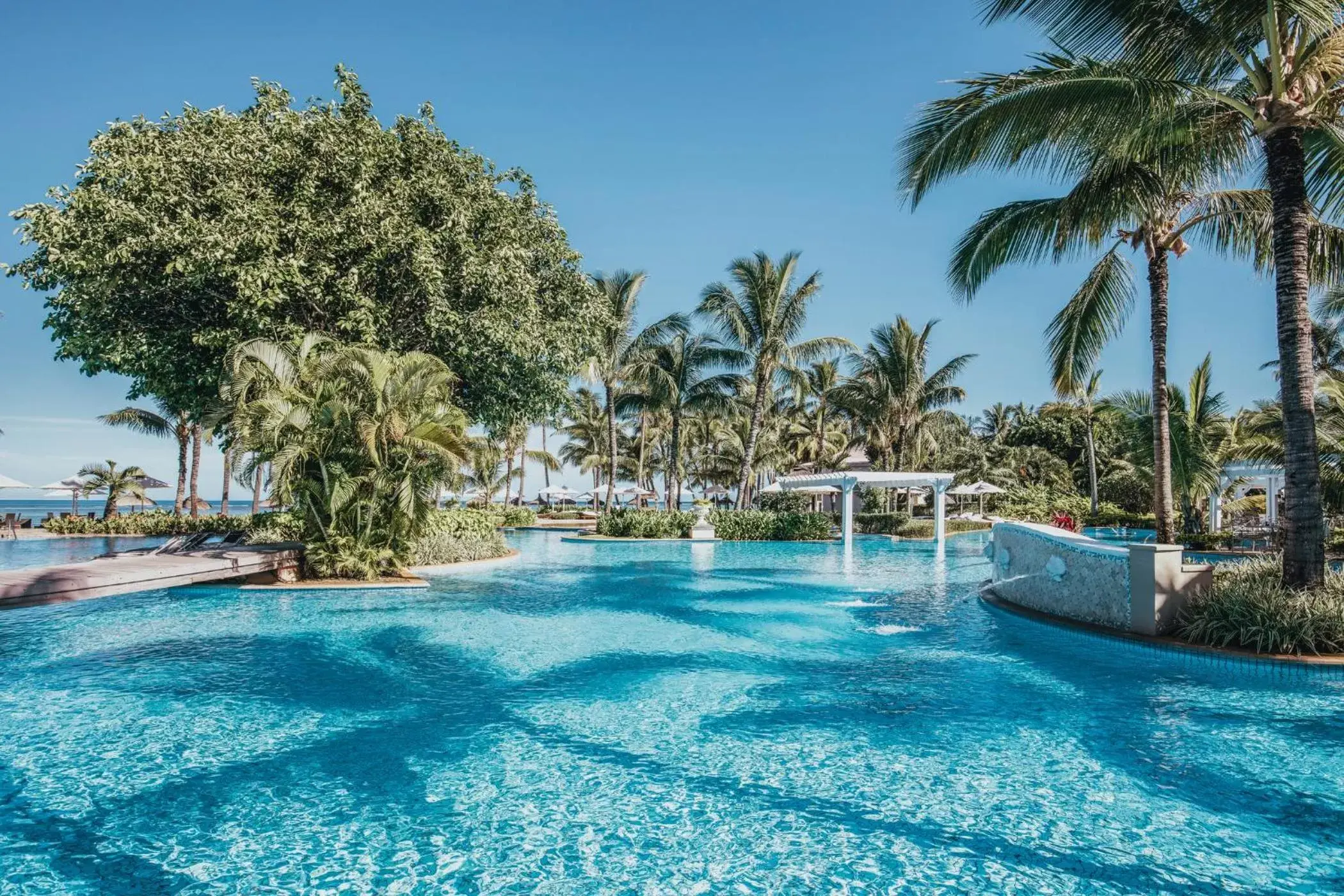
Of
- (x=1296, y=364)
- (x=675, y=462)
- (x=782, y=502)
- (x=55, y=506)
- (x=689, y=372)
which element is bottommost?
(x=55, y=506)

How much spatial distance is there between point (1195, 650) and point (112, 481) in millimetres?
38710

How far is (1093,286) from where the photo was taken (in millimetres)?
11633

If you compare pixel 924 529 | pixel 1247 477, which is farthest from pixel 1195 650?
pixel 1247 477

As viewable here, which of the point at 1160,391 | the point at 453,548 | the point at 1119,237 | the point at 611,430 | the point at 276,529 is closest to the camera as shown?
the point at 1160,391

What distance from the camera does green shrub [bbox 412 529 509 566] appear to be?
15578 millimetres

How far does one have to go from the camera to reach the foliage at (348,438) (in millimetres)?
11727

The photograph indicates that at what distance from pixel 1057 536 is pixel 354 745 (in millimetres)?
9163

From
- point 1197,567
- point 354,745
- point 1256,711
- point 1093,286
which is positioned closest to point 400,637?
point 354,745

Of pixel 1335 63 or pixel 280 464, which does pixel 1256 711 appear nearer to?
pixel 1335 63

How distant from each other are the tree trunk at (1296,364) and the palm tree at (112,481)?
3894 cm

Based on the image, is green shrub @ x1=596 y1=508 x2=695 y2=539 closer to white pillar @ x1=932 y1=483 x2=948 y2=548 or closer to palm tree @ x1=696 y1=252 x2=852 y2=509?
palm tree @ x1=696 y1=252 x2=852 y2=509

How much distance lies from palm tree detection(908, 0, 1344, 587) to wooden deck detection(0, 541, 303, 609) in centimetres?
1108

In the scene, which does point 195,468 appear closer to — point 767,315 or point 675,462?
point 675,462

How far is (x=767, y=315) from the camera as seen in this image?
25250 millimetres
